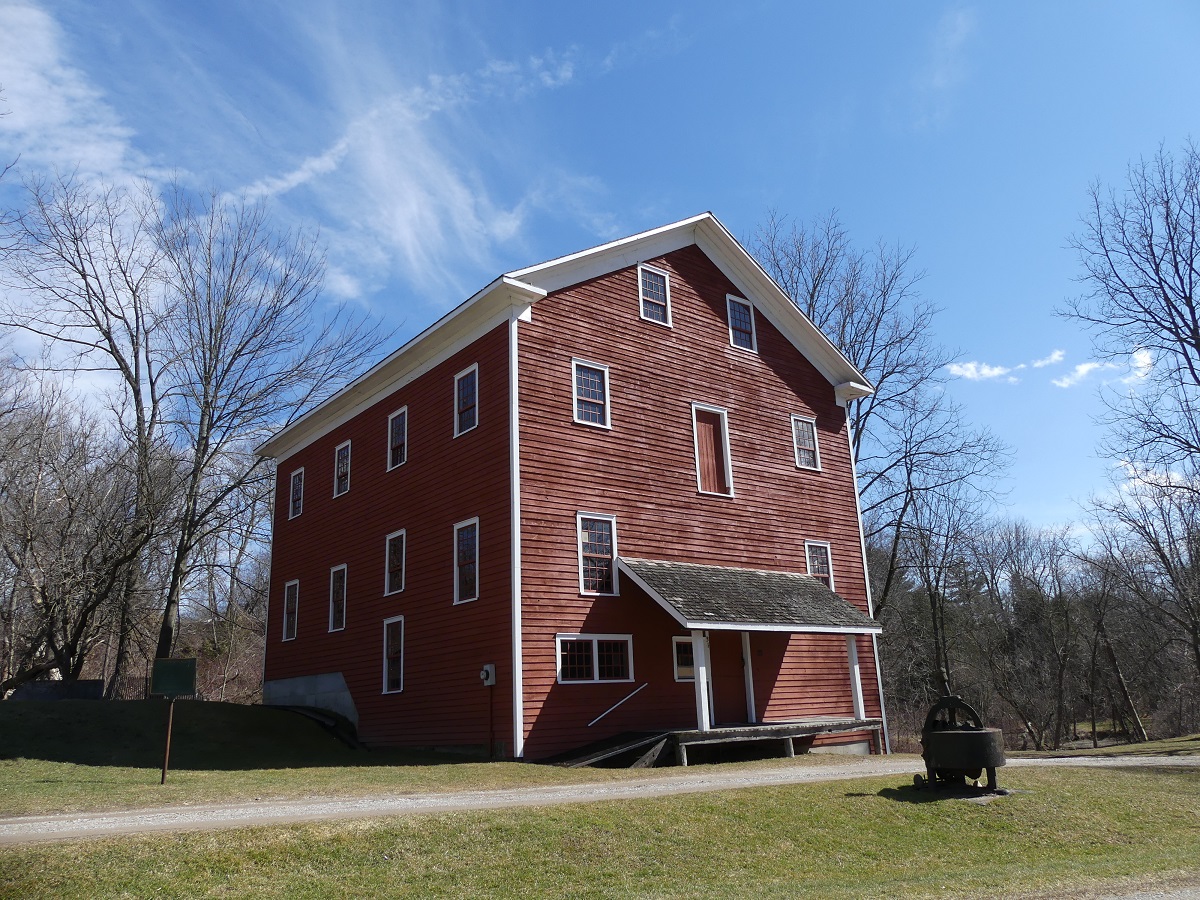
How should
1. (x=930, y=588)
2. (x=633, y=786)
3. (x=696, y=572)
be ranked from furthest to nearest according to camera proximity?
(x=930, y=588) < (x=696, y=572) < (x=633, y=786)

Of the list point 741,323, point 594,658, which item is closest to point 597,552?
point 594,658

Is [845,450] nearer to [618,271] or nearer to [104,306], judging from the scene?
[618,271]

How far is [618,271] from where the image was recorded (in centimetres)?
2117

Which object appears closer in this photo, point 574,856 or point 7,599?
point 574,856

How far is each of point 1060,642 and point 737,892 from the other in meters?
45.5

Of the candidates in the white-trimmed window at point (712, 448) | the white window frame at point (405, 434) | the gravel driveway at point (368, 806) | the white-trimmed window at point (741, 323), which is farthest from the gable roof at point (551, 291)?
the gravel driveway at point (368, 806)

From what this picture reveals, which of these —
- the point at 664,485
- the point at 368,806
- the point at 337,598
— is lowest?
the point at 368,806

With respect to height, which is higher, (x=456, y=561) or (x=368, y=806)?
(x=456, y=561)

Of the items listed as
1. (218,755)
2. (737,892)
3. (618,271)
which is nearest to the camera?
(737,892)

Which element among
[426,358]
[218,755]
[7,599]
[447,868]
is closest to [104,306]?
[7,599]

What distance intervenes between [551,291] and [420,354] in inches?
153

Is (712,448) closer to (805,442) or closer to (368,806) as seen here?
(805,442)

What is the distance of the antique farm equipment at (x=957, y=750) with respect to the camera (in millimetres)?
12422

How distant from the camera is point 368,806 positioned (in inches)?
422
